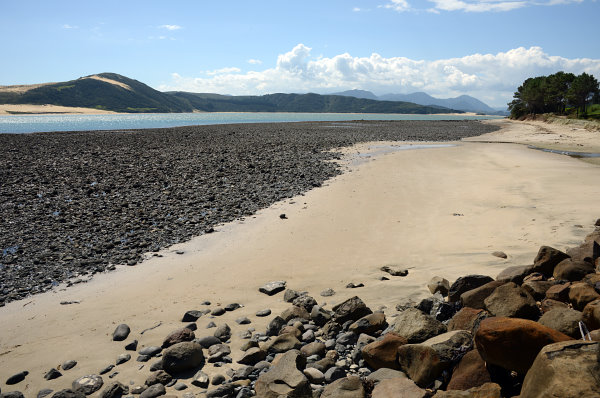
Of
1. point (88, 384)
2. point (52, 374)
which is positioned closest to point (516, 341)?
point (88, 384)

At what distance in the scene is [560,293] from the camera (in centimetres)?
623

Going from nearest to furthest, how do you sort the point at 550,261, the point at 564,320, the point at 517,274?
the point at 564,320
the point at 550,261
the point at 517,274

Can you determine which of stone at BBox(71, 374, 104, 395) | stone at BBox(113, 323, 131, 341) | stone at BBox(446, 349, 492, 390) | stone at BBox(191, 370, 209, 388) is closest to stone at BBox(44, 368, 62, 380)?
stone at BBox(71, 374, 104, 395)

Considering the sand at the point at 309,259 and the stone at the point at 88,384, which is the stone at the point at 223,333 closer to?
the sand at the point at 309,259

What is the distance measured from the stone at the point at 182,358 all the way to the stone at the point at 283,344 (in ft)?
3.82

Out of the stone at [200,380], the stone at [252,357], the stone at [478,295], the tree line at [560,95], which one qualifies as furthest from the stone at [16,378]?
the tree line at [560,95]

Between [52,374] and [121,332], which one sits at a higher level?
[121,332]

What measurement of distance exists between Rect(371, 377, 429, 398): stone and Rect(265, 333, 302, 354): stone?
5.93 ft

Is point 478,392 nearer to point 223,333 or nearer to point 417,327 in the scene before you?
point 417,327

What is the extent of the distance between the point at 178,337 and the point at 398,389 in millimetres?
4096

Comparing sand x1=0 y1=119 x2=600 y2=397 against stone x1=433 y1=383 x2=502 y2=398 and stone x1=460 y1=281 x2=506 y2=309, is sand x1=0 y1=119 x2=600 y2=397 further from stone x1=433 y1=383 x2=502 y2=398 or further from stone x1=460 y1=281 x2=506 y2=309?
stone x1=433 y1=383 x2=502 y2=398

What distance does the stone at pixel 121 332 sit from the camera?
7289 millimetres

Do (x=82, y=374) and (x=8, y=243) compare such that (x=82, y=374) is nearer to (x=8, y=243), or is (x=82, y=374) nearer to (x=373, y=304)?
(x=373, y=304)

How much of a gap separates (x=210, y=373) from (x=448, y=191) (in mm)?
17140
